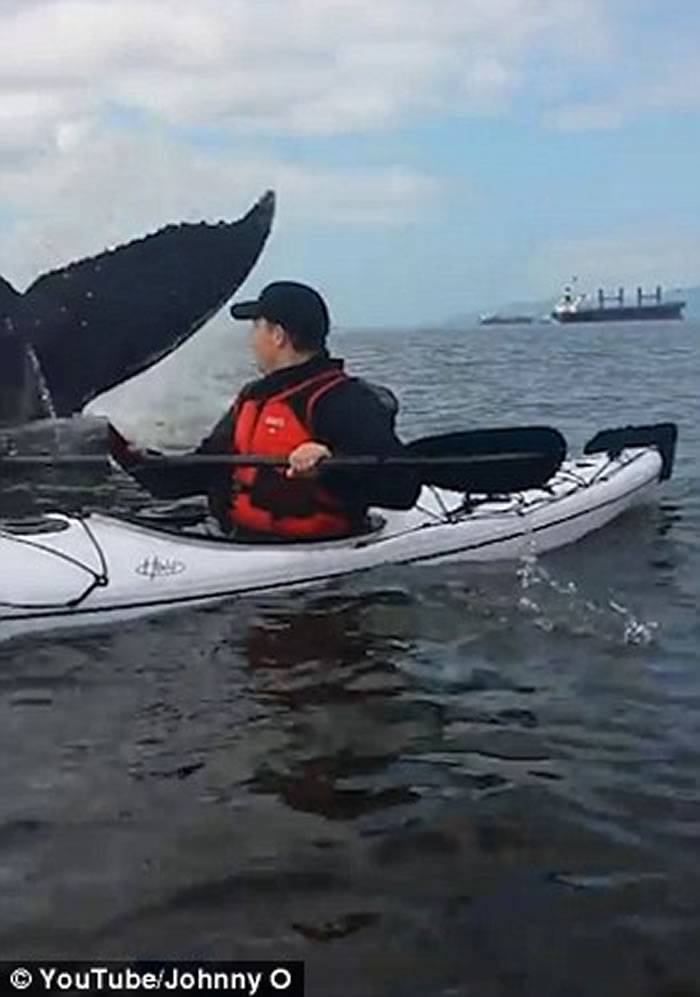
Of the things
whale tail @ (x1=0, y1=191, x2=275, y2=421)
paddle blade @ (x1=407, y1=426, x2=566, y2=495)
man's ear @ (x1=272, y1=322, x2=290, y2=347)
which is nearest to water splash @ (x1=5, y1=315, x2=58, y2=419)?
whale tail @ (x1=0, y1=191, x2=275, y2=421)

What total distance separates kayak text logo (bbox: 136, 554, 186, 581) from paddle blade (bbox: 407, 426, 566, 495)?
68.2 inches

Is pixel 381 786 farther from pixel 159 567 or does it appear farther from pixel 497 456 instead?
pixel 497 456

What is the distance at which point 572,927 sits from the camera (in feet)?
14.5

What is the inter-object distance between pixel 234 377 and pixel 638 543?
2569 centimetres

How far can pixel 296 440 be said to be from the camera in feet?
27.9

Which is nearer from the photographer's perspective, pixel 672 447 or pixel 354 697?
pixel 354 697

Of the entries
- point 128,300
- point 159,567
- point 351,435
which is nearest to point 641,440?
point 128,300

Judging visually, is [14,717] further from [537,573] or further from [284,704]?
[537,573]

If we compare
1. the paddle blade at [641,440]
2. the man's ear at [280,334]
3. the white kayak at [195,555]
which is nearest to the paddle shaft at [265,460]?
the white kayak at [195,555]

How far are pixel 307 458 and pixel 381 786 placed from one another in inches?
115

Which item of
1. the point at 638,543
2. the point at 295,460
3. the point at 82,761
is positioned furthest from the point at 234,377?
the point at 82,761

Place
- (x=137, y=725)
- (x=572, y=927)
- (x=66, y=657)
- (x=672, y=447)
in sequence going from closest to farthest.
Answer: (x=572, y=927) → (x=137, y=725) → (x=66, y=657) → (x=672, y=447)

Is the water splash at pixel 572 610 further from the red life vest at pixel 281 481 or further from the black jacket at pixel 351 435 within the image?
the red life vest at pixel 281 481

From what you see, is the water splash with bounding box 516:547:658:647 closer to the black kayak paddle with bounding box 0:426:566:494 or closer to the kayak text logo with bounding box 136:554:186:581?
the black kayak paddle with bounding box 0:426:566:494
